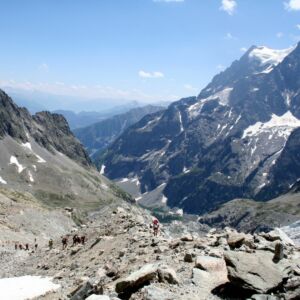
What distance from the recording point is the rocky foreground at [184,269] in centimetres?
2084

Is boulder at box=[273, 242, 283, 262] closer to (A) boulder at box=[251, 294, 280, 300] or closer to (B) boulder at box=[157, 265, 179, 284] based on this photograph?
(A) boulder at box=[251, 294, 280, 300]

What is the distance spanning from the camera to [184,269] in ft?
83.1

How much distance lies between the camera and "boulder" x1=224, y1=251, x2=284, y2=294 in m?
20.3

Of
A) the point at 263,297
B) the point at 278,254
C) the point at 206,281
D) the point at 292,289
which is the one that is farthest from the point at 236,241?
the point at 292,289

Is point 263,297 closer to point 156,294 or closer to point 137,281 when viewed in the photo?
point 156,294

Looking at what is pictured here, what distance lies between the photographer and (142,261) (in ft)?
98.0

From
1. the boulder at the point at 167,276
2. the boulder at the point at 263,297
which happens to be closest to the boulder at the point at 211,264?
the boulder at the point at 167,276

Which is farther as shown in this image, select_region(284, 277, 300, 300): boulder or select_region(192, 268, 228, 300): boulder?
select_region(192, 268, 228, 300): boulder

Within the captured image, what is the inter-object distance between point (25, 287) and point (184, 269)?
52.1ft

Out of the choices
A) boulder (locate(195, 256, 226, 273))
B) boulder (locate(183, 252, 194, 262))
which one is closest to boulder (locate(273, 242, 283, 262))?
boulder (locate(195, 256, 226, 273))

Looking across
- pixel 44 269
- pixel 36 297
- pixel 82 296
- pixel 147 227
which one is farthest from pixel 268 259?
pixel 44 269

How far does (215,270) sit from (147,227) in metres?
20.6

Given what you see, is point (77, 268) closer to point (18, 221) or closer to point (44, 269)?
point (44, 269)

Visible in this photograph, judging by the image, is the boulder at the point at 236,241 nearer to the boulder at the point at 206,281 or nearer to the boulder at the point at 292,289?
the boulder at the point at 206,281
